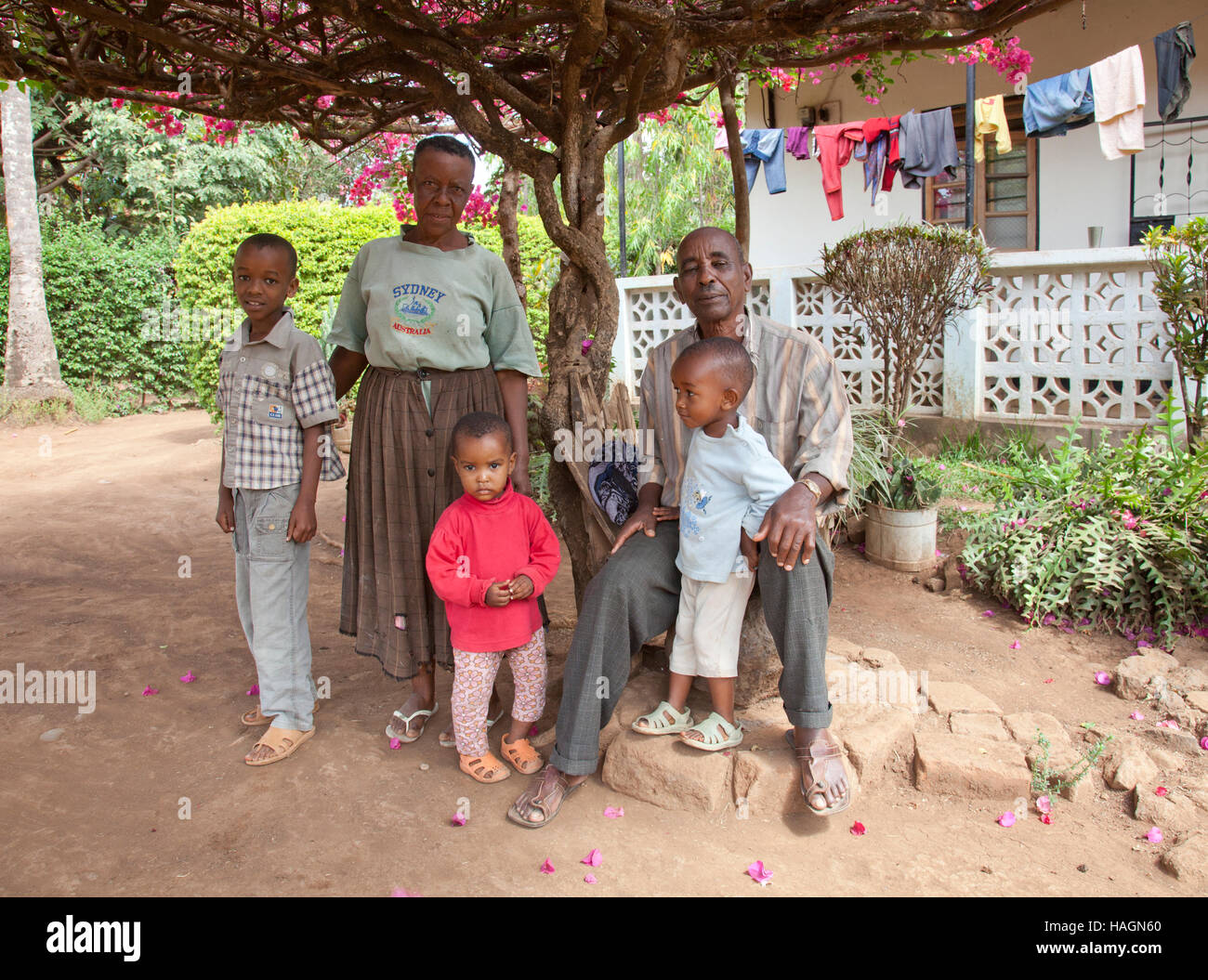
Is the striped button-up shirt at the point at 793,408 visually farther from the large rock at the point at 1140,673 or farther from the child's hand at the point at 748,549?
the large rock at the point at 1140,673

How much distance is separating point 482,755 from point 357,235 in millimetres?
8797

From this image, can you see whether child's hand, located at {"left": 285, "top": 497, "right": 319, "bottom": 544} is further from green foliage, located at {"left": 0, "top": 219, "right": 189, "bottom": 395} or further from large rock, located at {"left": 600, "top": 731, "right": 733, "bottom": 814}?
green foliage, located at {"left": 0, "top": 219, "right": 189, "bottom": 395}

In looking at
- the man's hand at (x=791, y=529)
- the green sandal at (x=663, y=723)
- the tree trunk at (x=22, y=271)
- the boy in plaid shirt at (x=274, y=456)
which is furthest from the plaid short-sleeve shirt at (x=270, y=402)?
the tree trunk at (x=22, y=271)

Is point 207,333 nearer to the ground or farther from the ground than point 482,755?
farther from the ground

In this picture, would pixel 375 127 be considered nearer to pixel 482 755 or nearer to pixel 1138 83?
pixel 482 755

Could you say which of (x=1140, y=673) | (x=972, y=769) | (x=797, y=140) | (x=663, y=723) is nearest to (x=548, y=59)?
(x=663, y=723)

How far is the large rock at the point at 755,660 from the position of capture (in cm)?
299

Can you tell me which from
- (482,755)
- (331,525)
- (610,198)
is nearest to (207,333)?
(331,525)

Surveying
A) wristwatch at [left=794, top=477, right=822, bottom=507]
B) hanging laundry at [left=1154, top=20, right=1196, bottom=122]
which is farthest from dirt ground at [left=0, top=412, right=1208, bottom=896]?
hanging laundry at [left=1154, top=20, right=1196, bottom=122]

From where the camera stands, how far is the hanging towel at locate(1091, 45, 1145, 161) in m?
7.29

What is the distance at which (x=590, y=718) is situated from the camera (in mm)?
2693

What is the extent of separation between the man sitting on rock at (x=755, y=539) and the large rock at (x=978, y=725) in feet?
1.91

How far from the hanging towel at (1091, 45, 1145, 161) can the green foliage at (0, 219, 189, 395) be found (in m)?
11.7

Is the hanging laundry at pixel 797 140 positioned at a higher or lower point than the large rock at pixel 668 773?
higher
